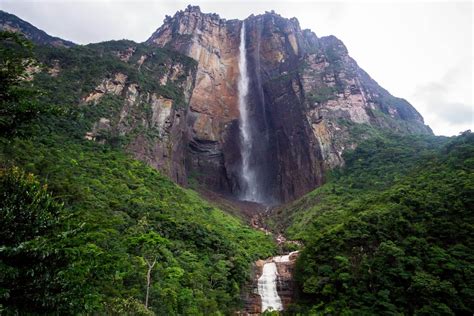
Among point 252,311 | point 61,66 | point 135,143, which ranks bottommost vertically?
point 252,311

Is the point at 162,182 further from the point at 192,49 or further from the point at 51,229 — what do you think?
the point at 192,49

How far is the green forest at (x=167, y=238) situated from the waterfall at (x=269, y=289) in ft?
4.62

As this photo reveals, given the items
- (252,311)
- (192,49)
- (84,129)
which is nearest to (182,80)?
(192,49)

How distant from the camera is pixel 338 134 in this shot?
5044 cm

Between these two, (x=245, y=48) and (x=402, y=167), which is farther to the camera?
(x=245, y=48)

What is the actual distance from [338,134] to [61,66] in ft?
131

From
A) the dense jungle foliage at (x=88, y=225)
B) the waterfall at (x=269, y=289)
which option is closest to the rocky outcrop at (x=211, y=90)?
the dense jungle foliage at (x=88, y=225)

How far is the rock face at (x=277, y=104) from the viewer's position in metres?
52.5

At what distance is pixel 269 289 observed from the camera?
23672 mm

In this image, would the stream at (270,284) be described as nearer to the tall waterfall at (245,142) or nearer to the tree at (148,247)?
the tree at (148,247)

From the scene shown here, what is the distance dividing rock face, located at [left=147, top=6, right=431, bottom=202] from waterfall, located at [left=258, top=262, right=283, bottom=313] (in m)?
Result: 24.6

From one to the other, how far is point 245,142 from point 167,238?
1600 inches

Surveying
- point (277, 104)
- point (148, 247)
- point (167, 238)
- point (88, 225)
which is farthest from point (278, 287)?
point (277, 104)

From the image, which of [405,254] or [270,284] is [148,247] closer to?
[270,284]
